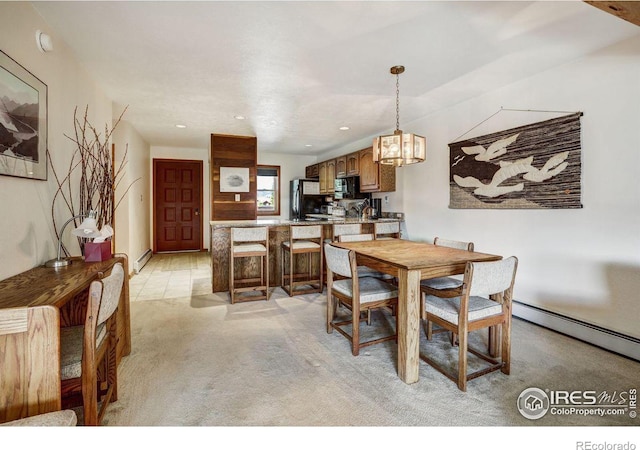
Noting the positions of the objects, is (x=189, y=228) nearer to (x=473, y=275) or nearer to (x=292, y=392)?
(x=292, y=392)

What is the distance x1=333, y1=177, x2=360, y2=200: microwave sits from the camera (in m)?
5.49

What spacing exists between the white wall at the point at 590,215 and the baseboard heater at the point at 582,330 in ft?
0.17

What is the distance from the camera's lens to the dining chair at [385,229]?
428cm

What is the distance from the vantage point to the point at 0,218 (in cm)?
160

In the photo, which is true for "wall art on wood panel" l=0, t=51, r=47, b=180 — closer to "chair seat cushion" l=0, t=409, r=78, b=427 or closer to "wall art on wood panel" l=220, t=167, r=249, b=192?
"chair seat cushion" l=0, t=409, r=78, b=427

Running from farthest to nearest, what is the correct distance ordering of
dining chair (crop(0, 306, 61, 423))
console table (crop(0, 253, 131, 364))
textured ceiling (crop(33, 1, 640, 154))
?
1. textured ceiling (crop(33, 1, 640, 154))
2. console table (crop(0, 253, 131, 364))
3. dining chair (crop(0, 306, 61, 423))

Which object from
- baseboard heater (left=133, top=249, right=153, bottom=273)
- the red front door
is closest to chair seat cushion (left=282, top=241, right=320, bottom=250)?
baseboard heater (left=133, top=249, right=153, bottom=273)

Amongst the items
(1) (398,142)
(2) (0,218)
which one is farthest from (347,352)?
(2) (0,218)

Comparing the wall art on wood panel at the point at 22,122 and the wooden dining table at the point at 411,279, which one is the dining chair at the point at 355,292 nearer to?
the wooden dining table at the point at 411,279

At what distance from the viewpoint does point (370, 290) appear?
94.6 inches

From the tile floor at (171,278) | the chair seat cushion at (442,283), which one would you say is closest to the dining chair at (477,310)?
the chair seat cushion at (442,283)

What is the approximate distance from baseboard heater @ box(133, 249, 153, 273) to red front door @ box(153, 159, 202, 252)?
558mm

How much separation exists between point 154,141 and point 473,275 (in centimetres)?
629

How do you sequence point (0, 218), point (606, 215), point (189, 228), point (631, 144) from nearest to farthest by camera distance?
1. point (0, 218)
2. point (631, 144)
3. point (606, 215)
4. point (189, 228)
